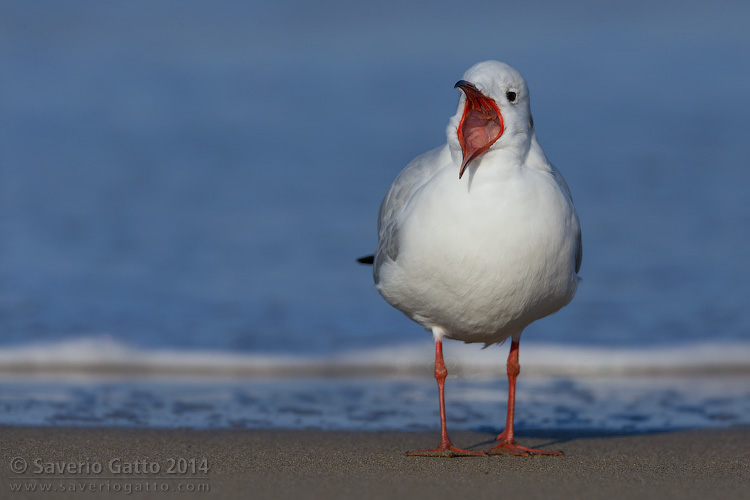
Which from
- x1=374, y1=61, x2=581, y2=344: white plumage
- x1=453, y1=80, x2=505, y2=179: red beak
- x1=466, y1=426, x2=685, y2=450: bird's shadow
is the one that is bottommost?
x1=466, y1=426, x2=685, y2=450: bird's shadow

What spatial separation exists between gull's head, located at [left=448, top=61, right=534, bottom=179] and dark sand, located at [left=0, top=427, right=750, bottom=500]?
1.21 meters

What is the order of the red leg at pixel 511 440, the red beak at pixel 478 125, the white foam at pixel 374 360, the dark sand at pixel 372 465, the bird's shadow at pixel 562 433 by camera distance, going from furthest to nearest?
the white foam at pixel 374 360
the bird's shadow at pixel 562 433
the red leg at pixel 511 440
the red beak at pixel 478 125
the dark sand at pixel 372 465

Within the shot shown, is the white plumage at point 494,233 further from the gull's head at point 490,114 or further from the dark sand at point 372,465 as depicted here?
the dark sand at point 372,465

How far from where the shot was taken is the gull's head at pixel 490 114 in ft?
13.3

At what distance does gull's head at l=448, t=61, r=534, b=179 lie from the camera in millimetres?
4062

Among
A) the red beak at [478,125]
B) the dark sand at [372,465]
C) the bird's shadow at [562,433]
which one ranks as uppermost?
the red beak at [478,125]

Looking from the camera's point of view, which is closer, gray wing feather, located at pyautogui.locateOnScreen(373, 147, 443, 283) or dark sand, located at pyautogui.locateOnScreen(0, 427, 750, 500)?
dark sand, located at pyautogui.locateOnScreen(0, 427, 750, 500)

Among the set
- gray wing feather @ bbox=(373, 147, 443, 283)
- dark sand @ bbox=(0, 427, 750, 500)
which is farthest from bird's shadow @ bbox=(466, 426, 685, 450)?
gray wing feather @ bbox=(373, 147, 443, 283)

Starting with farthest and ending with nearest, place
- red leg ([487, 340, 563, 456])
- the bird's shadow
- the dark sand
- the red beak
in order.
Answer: the bird's shadow, red leg ([487, 340, 563, 456]), the red beak, the dark sand

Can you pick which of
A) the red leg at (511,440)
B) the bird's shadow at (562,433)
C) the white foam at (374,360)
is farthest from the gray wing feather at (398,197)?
the white foam at (374,360)

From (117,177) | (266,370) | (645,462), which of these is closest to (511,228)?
(645,462)

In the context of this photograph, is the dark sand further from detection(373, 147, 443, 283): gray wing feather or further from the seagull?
detection(373, 147, 443, 283): gray wing feather

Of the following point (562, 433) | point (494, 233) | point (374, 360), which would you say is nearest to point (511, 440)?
point (562, 433)

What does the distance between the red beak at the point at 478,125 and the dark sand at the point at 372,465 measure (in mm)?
1206
